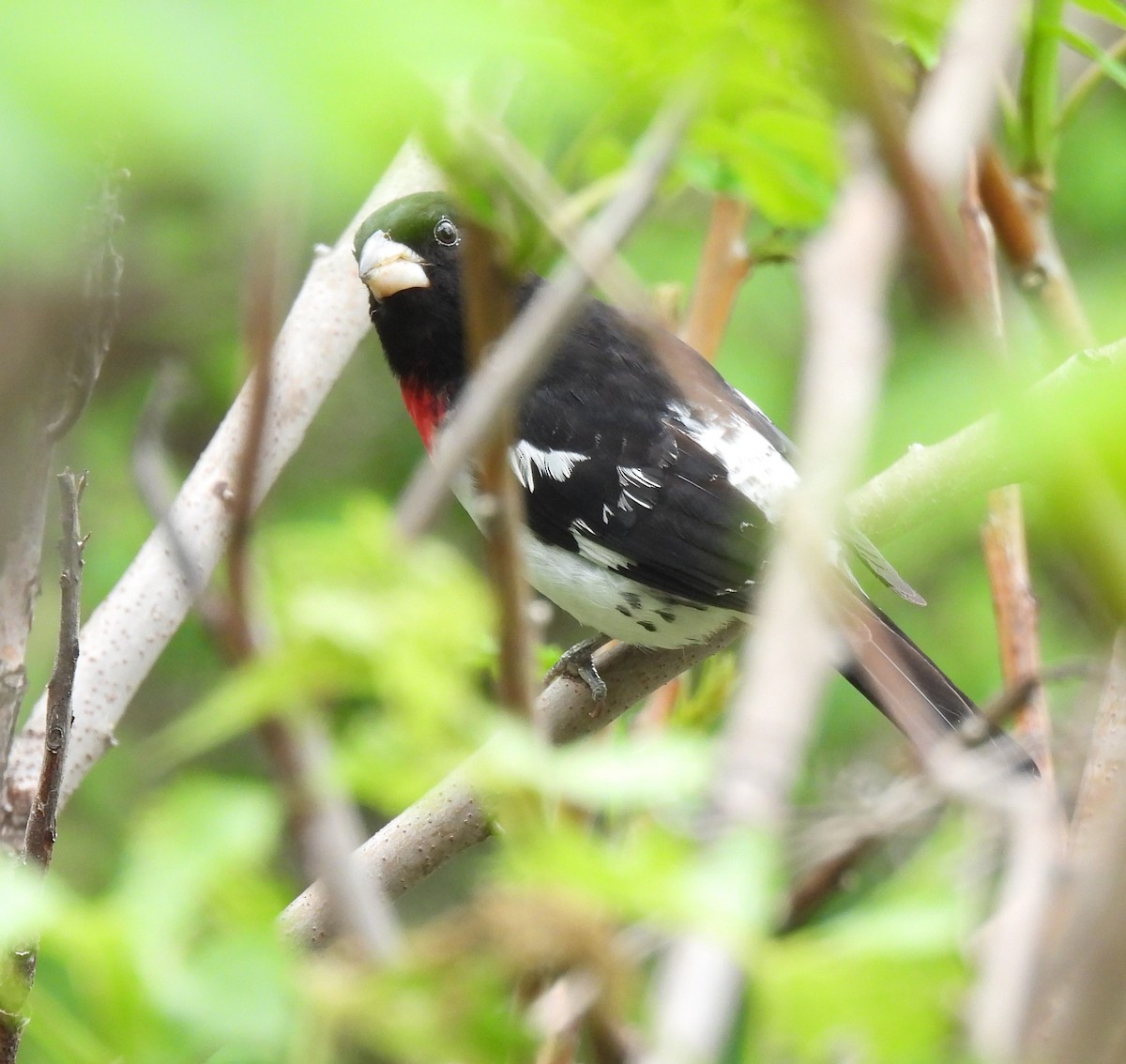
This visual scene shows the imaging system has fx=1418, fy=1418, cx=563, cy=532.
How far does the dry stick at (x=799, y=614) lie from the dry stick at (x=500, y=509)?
0.15 meters

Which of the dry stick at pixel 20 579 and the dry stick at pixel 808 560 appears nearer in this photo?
the dry stick at pixel 808 560

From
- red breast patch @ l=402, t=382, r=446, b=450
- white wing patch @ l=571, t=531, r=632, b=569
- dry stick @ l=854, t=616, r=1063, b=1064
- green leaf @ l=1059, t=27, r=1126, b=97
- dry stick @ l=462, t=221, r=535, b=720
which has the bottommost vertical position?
white wing patch @ l=571, t=531, r=632, b=569

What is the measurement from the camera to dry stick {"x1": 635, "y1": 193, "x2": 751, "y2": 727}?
9.21ft

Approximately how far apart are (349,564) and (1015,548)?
176cm

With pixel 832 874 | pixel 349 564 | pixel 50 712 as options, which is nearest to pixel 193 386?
pixel 50 712

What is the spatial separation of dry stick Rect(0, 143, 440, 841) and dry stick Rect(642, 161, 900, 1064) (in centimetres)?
161

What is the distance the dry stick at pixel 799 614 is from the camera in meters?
0.59

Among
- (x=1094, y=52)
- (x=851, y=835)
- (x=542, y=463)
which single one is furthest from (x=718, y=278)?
(x=851, y=835)

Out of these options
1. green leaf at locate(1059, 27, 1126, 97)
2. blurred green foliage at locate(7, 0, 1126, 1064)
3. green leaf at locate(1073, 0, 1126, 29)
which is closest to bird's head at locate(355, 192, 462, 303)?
green leaf at locate(1059, 27, 1126, 97)

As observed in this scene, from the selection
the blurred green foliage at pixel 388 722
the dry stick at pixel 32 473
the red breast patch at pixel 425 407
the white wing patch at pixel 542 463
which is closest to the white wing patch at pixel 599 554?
the white wing patch at pixel 542 463

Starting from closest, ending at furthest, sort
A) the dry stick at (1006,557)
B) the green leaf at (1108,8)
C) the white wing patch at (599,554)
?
the green leaf at (1108,8), the dry stick at (1006,557), the white wing patch at (599,554)

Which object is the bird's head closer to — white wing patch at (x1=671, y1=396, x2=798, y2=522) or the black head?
the black head

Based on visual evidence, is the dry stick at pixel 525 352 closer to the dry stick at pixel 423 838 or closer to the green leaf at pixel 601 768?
the green leaf at pixel 601 768

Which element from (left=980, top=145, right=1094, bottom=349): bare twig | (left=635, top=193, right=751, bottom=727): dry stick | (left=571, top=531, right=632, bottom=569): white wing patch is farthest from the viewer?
(left=571, top=531, right=632, bottom=569): white wing patch
